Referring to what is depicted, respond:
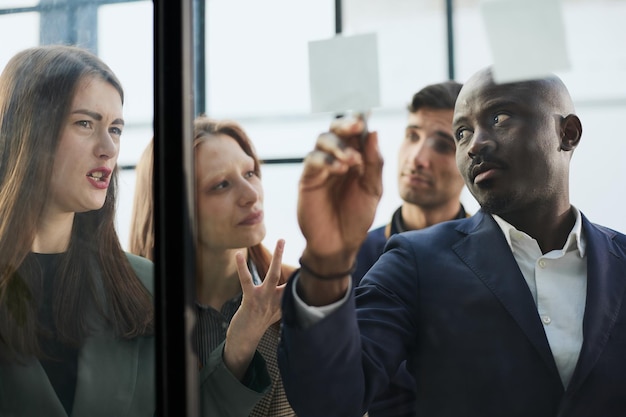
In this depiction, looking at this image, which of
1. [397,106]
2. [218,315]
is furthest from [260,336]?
[397,106]

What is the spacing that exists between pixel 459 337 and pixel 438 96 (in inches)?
21.9

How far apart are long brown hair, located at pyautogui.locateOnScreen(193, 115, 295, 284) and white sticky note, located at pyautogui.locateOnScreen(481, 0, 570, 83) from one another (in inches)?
24.5

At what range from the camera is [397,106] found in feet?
6.06

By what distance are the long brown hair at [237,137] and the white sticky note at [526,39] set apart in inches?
24.5

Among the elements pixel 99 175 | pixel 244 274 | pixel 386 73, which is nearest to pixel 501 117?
pixel 386 73

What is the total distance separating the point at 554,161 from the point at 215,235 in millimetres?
832

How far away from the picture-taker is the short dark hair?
182 centimetres

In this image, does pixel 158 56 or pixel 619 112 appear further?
pixel 158 56

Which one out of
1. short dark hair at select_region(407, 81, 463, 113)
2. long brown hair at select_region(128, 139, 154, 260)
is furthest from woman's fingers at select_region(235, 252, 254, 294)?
short dark hair at select_region(407, 81, 463, 113)

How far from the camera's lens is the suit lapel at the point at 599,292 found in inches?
67.2

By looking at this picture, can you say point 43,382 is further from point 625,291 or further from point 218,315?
point 625,291

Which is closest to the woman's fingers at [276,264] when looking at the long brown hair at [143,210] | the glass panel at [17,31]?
the long brown hair at [143,210]

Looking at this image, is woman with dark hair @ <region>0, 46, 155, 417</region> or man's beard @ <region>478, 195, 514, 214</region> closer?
man's beard @ <region>478, 195, 514, 214</region>

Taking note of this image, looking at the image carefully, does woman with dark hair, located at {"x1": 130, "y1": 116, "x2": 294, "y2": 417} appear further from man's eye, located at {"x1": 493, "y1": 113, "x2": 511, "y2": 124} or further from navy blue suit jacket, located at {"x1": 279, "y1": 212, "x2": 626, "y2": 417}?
man's eye, located at {"x1": 493, "y1": 113, "x2": 511, "y2": 124}
